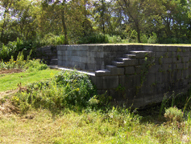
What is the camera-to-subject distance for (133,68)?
6770 millimetres

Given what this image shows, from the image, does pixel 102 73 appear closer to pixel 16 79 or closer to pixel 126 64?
pixel 126 64

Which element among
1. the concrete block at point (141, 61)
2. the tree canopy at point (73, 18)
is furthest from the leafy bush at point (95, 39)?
the concrete block at point (141, 61)

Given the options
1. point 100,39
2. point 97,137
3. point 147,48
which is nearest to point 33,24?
point 100,39

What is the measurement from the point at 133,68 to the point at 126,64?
16.1 inches

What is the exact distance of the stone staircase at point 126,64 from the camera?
6357 mm

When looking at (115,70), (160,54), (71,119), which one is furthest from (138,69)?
(71,119)

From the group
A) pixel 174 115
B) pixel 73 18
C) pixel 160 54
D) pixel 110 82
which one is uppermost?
pixel 73 18

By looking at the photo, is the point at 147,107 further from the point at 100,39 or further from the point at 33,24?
the point at 33,24

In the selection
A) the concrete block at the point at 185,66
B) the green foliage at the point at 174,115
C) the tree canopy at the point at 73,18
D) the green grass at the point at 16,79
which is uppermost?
the tree canopy at the point at 73,18

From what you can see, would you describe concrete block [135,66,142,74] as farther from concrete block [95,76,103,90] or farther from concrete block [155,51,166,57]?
concrete block [95,76,103,90]

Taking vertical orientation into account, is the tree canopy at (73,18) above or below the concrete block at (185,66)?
above

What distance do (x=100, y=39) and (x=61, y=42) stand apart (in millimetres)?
2562

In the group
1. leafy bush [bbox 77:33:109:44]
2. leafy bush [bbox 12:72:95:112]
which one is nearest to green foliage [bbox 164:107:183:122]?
leafy bush [bbox 12:72:95:112]

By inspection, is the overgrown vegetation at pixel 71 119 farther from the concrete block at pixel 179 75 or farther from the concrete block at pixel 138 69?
the concrete block at pixel 179 75
